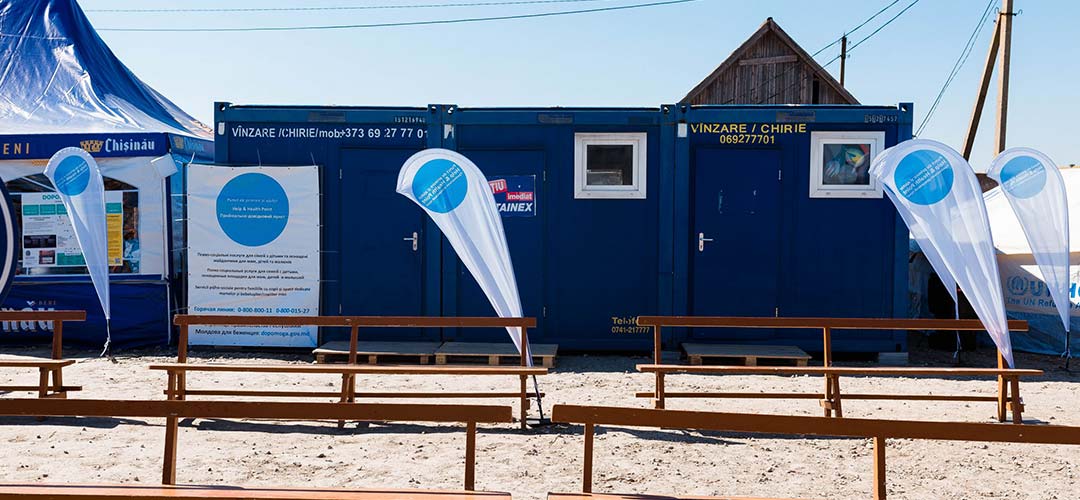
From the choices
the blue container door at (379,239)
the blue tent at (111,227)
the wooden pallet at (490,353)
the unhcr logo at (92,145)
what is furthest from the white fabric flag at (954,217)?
the unhcr logo at (92,145)

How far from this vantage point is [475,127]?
9.91 m

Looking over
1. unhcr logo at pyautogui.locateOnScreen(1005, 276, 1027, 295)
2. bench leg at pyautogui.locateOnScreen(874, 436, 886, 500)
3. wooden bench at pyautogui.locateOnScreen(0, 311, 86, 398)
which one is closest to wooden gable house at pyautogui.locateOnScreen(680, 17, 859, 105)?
unhcr logo at pyautogui.locateOnScreen(1005, 276, 1027, 295)

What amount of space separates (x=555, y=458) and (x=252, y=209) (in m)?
5.74

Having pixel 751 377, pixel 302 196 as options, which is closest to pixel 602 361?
pixel 751 377

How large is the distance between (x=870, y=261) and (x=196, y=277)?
7.50 meters

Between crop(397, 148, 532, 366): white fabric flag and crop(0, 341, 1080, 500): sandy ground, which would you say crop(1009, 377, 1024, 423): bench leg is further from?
crop(397, 148, 532, 366): white fabric flag

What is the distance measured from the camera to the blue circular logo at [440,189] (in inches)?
261

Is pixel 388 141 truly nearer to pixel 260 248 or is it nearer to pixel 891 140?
pixel 260 248

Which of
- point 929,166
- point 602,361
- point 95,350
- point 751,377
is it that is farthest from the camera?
point 95,350

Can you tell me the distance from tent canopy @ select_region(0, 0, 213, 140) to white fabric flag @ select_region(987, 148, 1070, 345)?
930cm

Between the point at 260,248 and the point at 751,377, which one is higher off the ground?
the point at 260,248

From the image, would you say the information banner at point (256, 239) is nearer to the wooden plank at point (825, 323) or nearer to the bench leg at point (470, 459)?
the wooden plank at point (825, 323)

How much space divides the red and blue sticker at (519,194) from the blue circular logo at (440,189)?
3.23 metres

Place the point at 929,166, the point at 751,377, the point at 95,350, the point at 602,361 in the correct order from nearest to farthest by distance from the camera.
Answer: the point at 929,166
the point at 751,377
the point at 602,361
the point at 95,350
